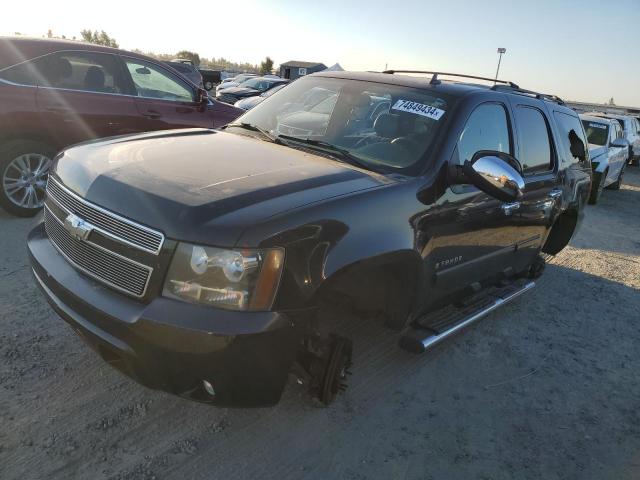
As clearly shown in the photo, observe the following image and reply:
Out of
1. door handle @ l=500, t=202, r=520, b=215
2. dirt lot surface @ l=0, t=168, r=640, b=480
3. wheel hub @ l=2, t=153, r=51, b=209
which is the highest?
door handle @ l=500, t=202, r=520, b=215

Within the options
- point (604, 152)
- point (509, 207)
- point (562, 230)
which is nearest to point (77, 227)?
point (509, 207)

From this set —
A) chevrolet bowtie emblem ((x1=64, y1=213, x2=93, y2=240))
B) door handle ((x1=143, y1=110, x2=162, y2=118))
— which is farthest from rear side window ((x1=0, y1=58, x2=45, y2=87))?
chevrolet bowtie emblem ((x1=64, y1=213, x2=93, y2=240))

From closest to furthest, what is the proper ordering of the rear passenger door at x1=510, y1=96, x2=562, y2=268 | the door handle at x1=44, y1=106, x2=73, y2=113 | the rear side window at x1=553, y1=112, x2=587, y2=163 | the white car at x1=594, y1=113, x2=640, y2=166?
the rear passenger door at x1=510, y1=96, x2=562, y2=268 → the rear side window at x1=553, y1=112, x2=587, y2=163 → the door handle at x1=44, y1=106, x2=73, y2=113 → the white car at x1=594, y1=113, x2=640, y2=166

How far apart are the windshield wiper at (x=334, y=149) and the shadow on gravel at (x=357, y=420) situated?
1.41 m

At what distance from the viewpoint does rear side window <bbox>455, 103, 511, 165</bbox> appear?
3.41 metres

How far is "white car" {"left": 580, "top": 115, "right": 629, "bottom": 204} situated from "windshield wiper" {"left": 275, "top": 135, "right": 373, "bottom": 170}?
9.05 m

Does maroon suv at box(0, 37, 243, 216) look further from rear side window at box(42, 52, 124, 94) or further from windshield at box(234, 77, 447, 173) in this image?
windshield at box(234, 77, 447, 173)

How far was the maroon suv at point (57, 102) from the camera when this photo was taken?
5168mm

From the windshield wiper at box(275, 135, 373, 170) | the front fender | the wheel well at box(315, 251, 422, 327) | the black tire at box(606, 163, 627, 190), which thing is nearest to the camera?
the front fender

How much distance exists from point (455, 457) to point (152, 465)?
1571 mm

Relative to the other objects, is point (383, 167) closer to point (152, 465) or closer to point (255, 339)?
point (255, 339)

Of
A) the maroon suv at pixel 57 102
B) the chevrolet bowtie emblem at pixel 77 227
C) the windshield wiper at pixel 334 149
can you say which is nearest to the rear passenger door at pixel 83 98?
the maroon suv at pixel 57 102

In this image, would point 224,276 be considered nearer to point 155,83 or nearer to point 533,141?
point 533,141

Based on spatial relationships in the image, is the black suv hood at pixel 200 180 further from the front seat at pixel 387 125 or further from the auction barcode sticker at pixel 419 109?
the auction barcode sticker at pixel 419 109
